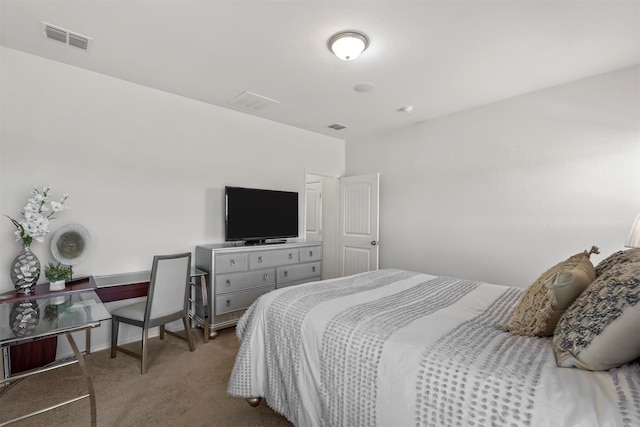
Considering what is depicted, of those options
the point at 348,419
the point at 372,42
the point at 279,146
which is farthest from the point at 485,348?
the point at 279,146

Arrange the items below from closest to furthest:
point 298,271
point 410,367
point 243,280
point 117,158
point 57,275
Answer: point 410,367 → point 57,275 → point 117,158 → point 243,280 → point 298,271

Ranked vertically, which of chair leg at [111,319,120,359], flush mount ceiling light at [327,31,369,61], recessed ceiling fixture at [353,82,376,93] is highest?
recessed ceiling fixture at [353,82,376,93]

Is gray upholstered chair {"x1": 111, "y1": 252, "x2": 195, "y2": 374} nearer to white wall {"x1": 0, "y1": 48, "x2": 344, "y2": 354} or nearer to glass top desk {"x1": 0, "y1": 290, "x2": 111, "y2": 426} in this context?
glass top desk {"x1": 0, "y1": 290, "x2": 111, "y2": 426}

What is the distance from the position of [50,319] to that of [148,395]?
906 millimetres

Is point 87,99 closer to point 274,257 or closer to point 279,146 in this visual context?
point 279,146

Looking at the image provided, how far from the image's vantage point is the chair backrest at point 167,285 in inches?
96.6

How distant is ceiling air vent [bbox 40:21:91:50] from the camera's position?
213 centimetres

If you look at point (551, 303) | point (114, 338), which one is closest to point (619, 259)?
point (551, 303)

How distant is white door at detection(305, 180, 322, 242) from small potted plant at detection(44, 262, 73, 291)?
363cm

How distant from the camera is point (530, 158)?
3146 millimetres

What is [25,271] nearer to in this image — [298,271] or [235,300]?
[235,300]

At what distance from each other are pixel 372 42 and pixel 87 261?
10.5ft

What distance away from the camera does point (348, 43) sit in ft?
6.98

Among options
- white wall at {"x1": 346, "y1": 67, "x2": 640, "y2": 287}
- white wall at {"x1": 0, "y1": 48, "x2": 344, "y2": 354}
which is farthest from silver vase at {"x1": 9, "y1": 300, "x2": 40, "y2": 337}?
white wall at {"x1": 346, "y1": 67, "x2": 640, "y2": 287}
